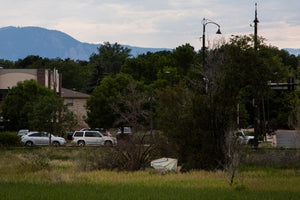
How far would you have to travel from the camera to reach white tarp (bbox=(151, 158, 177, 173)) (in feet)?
88.6

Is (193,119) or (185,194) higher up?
(193,119)

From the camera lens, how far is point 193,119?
29859mm

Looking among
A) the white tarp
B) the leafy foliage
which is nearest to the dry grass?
the white tarp

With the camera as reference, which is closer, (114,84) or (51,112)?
(51,112)

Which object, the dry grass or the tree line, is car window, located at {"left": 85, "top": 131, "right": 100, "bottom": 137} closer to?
the tree line

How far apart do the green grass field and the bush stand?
21.8m

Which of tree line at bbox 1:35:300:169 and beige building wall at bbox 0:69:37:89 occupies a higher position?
beige building wall at bbox 0:69:37:89

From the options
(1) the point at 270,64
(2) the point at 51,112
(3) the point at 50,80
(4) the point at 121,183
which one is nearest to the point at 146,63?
(3) the point at 50,80

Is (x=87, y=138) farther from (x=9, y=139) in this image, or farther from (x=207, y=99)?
(x=207, y=99)

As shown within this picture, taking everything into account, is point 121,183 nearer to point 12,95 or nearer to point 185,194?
point 185,194

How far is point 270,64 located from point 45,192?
27.4 metres

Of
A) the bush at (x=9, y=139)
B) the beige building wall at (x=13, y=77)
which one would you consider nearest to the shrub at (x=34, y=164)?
the bush at (x=9, y=139)

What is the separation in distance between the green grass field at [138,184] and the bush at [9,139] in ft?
71.7

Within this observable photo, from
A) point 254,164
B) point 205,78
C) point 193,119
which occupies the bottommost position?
point 254,164
